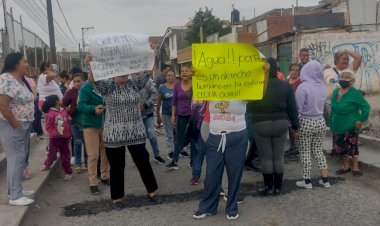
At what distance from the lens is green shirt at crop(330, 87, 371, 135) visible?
20.7ft

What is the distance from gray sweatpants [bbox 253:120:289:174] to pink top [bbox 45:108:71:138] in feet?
10.3

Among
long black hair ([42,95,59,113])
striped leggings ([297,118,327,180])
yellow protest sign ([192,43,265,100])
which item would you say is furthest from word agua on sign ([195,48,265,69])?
long black hair ([42,95,59,113])

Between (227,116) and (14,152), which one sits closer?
(227,116)

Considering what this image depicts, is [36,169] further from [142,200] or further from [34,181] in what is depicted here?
[142,200]

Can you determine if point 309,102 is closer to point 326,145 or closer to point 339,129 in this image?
point 339,129

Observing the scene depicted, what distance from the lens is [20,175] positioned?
207 inches

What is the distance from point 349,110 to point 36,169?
17.1ft

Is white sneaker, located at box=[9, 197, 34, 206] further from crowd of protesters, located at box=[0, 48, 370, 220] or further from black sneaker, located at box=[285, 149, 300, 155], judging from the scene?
black sneaker, located at box=[285, 149, 300, 155]

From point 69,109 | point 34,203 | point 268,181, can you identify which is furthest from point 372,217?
point 69,109

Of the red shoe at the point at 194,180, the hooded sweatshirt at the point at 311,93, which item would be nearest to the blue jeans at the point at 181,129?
the red shoe at the point at 194,180

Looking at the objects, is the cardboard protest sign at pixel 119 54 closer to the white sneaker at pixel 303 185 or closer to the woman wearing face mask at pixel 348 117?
the white sneaker at pixel 303 185

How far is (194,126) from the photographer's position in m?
6.36

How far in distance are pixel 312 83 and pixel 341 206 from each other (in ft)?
5.86

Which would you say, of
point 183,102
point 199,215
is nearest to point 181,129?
point 183,102
